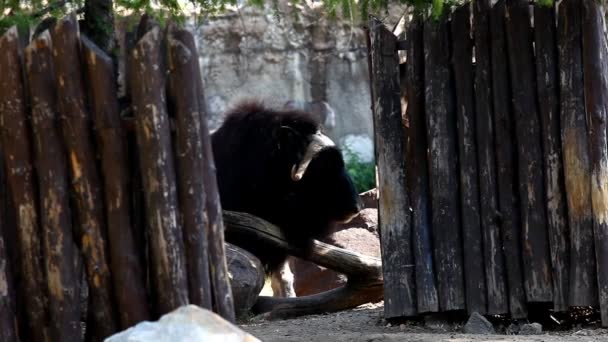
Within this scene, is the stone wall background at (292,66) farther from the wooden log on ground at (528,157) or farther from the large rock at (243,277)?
the wooden log on ground at (528,157)

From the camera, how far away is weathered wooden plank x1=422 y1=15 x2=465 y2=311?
6.46m

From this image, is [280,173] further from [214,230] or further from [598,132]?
[214,230]

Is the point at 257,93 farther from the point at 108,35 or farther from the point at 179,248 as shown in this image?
the point at 179,248

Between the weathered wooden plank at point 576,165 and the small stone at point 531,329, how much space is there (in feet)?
Result: 0.95

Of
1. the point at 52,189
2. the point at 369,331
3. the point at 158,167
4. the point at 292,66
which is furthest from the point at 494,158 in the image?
the point at 292,66

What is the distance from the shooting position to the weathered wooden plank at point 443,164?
21.2 feet

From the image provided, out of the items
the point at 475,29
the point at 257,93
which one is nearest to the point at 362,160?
the point at 257,93

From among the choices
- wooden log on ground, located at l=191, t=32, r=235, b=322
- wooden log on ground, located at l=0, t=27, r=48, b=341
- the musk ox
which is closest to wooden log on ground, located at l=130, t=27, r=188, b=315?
wooden log on ground, located at l=191, t=32, r=235, b=322

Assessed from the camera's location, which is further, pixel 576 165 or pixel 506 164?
pixel 506 164

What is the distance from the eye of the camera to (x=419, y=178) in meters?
6.61

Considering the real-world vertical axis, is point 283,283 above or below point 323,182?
below

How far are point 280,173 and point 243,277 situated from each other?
4.51 ft

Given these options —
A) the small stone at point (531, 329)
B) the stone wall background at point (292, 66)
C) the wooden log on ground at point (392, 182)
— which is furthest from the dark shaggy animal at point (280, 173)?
the stone wall background at point (292, 66)

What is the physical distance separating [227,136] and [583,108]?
3796 mm
